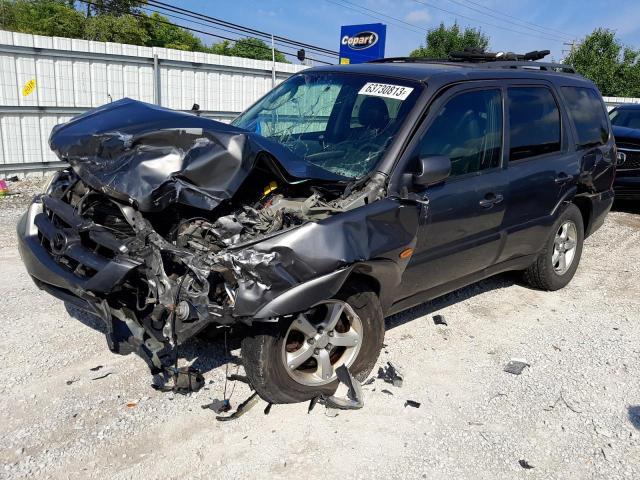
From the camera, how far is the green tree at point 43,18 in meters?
38.8

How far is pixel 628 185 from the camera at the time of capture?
30.1 feet

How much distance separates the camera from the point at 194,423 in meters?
3.16

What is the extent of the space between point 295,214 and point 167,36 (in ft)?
170

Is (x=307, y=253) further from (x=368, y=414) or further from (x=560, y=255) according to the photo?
(x=560, y=255)

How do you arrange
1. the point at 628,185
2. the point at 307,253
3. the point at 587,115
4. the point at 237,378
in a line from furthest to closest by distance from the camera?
the point at 628,185 → the point at 587,115 → the point at 237,378 → the point at 307,253

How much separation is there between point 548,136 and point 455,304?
168cm

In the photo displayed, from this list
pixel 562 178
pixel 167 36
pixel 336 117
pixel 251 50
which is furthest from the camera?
pixel 251 50

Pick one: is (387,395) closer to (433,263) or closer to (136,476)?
(433,263)

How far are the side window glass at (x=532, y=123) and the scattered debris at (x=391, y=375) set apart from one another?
6.27 feet

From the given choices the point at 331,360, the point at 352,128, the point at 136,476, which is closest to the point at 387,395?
the point at 331,360

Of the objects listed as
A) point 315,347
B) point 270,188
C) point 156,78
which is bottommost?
point 315,347

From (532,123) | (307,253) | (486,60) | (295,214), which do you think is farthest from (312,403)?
(486,60)

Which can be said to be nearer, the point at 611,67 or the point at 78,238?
the point at 78,238

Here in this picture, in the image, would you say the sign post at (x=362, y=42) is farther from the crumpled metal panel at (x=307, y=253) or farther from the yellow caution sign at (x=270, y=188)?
the crumpled metal panel at (x=307, y=253)
